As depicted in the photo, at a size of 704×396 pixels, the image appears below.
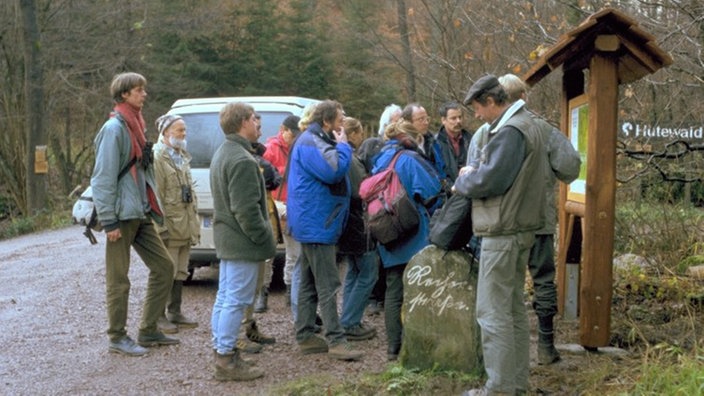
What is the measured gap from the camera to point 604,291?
621cm

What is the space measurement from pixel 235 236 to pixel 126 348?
1506 millimetres

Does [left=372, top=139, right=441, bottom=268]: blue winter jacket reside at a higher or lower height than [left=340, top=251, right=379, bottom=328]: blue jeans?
higher

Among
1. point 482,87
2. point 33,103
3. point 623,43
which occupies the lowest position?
point 482,87

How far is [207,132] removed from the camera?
31.8ft

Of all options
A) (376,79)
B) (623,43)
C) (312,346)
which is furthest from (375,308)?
(376,79)

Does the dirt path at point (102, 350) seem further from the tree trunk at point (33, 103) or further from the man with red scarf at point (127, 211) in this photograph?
the tree trunk at point (33, 103)

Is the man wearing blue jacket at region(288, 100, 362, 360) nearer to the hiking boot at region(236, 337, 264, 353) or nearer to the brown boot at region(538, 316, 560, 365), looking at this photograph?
the hiking boot at region(236, 337, 264, 353)

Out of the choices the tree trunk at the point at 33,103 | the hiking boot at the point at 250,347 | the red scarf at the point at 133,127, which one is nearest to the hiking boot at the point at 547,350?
the hiking boot at the point at 250,347

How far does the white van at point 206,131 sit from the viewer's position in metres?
9.24

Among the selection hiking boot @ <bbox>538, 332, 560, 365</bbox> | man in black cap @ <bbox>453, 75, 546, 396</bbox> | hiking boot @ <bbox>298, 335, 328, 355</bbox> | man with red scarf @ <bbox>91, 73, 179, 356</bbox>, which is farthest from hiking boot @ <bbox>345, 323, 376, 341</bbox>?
man in black cap @ <bbox>453, 75, 546, 396</bbox>

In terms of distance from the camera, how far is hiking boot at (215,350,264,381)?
6.16 metres

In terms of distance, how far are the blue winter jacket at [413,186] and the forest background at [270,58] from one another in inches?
102

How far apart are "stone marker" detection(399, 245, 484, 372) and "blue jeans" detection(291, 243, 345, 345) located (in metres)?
0.94

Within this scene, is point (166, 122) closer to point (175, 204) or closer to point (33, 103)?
point (175, 204)
